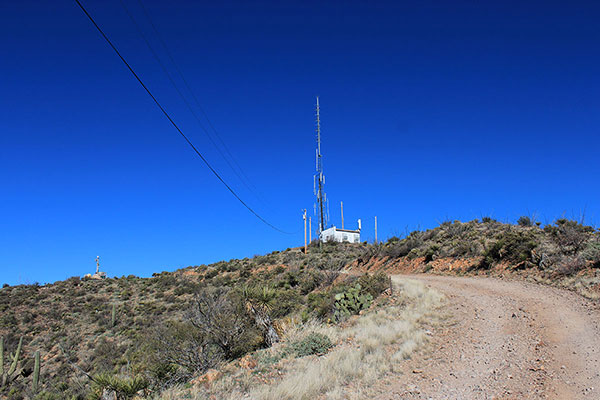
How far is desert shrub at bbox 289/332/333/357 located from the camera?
893 cm

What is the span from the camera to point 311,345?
9.12 m

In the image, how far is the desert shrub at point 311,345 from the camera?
8930 mm

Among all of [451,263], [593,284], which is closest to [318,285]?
[451,263]

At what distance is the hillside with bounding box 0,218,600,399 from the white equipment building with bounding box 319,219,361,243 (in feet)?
8.80

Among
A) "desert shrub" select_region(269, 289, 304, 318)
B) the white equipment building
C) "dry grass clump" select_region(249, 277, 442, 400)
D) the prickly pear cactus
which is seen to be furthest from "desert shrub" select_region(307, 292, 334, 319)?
the white equipment building

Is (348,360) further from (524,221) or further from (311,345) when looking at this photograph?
(524,221)

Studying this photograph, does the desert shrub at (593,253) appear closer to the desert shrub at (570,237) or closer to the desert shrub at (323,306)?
the desert shrub at (570,237)

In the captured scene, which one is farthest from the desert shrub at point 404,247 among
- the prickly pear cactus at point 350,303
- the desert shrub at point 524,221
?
the prickly pear cactus at point 350,303

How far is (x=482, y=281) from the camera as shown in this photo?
625 inches

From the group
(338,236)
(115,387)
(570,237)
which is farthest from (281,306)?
(338,236)

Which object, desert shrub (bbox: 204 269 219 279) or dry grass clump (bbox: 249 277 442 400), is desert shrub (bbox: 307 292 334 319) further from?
desert shrub (bbox: 204 269 219 279)

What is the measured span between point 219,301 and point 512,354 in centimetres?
869

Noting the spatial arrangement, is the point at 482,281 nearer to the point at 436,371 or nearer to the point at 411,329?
the point at 411,329

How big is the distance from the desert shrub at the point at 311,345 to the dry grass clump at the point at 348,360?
0.95ft
